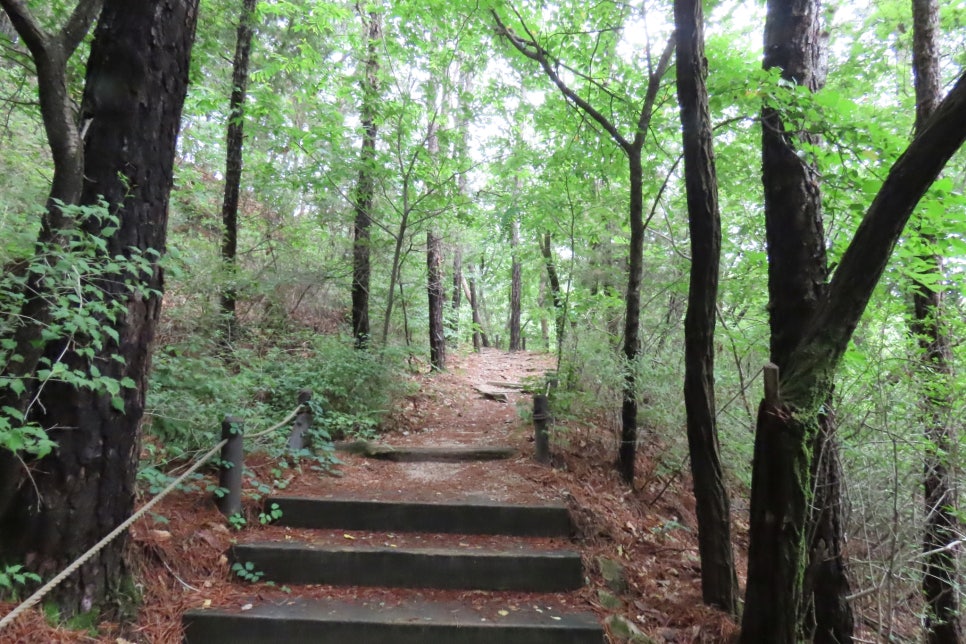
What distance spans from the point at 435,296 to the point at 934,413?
8563 mm

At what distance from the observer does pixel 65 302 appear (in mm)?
2326

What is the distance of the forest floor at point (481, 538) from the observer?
131 inches

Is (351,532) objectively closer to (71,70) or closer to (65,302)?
(65,302)

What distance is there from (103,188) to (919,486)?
6772 millimetres

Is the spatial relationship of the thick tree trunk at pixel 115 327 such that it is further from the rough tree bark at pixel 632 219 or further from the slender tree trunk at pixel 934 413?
the slender tree trunk at pixel 934 413

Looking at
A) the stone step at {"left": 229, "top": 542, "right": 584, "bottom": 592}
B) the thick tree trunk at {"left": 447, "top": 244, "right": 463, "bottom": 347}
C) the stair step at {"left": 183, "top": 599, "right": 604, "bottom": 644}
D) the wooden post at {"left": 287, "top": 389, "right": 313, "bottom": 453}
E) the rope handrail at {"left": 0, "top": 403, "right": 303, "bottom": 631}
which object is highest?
the thick tree trunk at {"left": 447, "top": 244, "right": 463, "bottom": 347}

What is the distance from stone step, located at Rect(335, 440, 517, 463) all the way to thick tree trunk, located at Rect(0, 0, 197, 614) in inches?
120

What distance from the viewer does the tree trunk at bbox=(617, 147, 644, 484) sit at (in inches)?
211

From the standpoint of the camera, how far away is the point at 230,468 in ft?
13.2

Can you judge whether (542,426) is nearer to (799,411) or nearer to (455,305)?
(799,411)

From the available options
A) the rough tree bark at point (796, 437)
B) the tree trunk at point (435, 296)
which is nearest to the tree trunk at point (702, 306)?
the rough tree bark at point (796, 437)

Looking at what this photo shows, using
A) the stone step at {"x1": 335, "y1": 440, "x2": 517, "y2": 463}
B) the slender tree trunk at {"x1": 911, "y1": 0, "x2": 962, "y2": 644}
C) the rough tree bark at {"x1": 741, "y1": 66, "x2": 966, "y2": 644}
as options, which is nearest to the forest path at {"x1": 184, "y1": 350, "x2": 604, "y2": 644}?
the stone step at {"x1": 335, "y1": 440, "x2": 517, "y2": 463}

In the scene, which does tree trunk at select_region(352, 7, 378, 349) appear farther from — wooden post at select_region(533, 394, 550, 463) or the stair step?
the stair step

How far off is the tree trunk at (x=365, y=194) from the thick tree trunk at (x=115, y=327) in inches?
165
